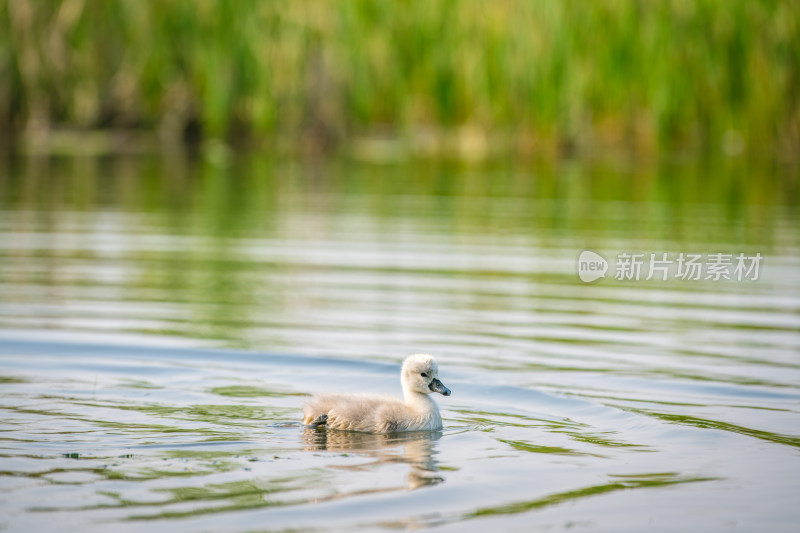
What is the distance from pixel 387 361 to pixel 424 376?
1.63 m

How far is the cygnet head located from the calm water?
9.2 inches

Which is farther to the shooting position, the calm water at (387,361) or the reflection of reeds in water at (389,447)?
the reflection of reeds in water at (389,447)

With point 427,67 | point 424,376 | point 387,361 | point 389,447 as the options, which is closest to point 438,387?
point 424,376

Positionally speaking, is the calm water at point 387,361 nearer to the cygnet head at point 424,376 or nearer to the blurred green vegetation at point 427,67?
the cygnet head at point 424,376

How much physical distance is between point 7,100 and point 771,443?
19388 mm

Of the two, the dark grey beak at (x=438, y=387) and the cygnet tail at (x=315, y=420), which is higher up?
the dark grey beak at (x=438, y=387)

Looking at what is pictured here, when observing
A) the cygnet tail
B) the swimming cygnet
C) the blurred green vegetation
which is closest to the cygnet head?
the swimming cygnet

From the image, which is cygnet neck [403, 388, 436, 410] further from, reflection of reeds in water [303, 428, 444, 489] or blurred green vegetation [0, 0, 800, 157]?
blurred green vegetation [0, 0, 800, 157]

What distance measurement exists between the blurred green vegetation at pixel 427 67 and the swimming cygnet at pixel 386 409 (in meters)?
15.7

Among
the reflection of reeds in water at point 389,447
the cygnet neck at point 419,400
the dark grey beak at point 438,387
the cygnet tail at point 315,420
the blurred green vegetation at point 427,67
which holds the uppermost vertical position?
the blurred green vegetation at point 427,67

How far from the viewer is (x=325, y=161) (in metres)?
23.0

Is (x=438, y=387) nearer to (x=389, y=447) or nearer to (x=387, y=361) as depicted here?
(x=389, y=447)

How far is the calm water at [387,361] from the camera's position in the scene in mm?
5008

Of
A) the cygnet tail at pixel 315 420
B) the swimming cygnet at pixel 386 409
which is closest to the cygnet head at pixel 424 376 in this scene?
the swimming cygnet at pixel 386 409
